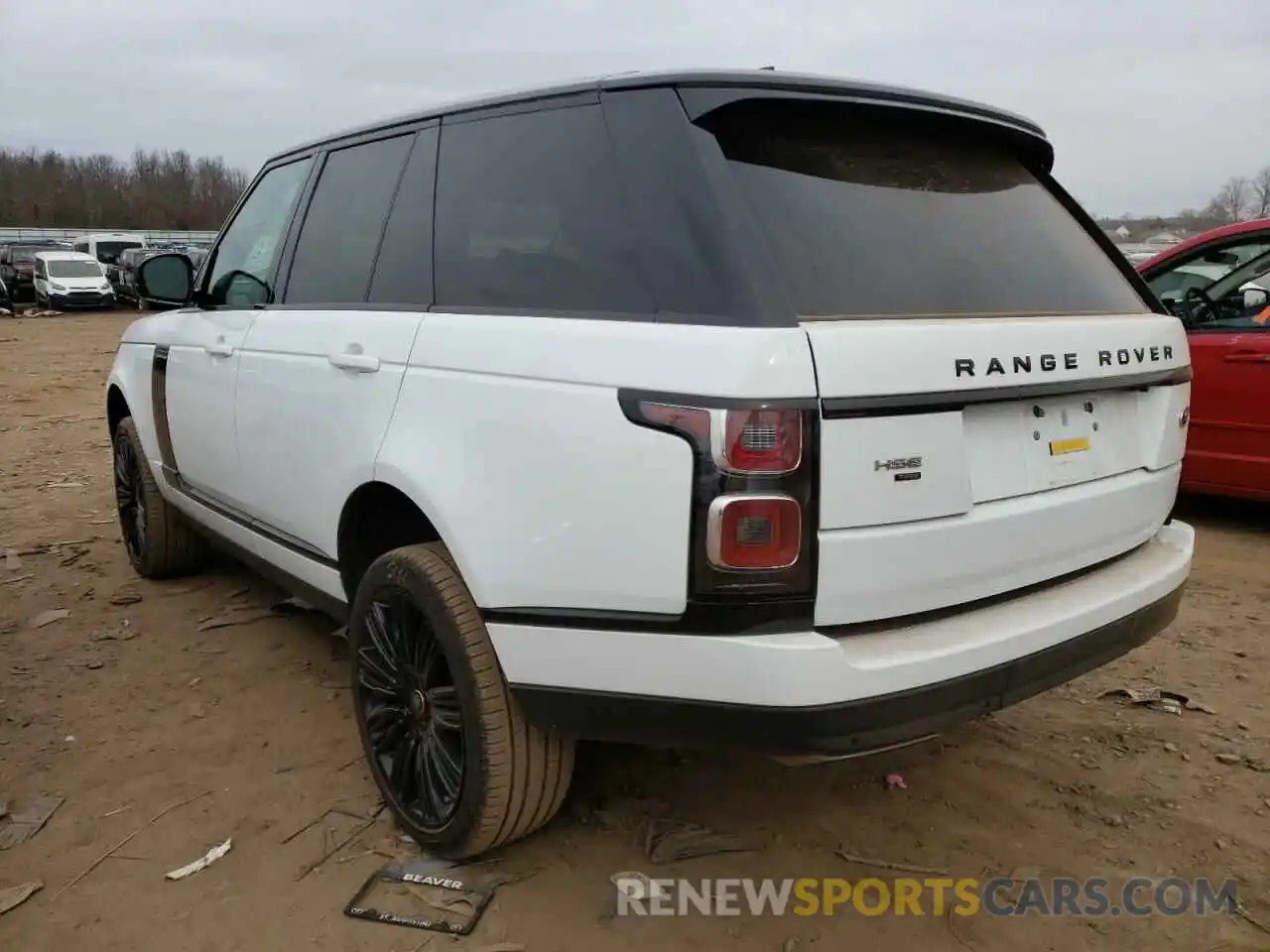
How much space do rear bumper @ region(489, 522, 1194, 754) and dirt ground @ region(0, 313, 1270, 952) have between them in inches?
8.4

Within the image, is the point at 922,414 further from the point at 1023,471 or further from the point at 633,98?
the point at 633,98

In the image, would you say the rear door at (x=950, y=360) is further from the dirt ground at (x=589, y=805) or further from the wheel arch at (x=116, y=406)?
the wheel arch at (x=116, y=406)

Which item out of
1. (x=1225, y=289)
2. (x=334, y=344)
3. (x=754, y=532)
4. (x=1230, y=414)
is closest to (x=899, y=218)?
(x=754, y=532)

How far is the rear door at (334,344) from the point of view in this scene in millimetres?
2625

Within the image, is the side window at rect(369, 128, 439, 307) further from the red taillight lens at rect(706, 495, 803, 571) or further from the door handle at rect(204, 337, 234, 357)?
the red taillight lens at rect(706, 495, 803, 571)

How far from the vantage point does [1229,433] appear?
5.25 meters

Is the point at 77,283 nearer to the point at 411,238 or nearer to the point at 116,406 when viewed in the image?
the point at 116,406

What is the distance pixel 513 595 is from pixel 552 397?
0.43 metres

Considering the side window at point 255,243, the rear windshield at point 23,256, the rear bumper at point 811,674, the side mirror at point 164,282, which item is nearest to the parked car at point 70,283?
the rear windshield at point 23,256

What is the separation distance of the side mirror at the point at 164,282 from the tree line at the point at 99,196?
6932 centimetres

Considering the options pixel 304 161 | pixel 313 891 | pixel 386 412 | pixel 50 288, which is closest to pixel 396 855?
pixel 313 891

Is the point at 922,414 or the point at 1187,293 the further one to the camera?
the point at 1187,293

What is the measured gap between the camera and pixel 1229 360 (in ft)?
17.1

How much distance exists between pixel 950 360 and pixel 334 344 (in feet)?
5.58
